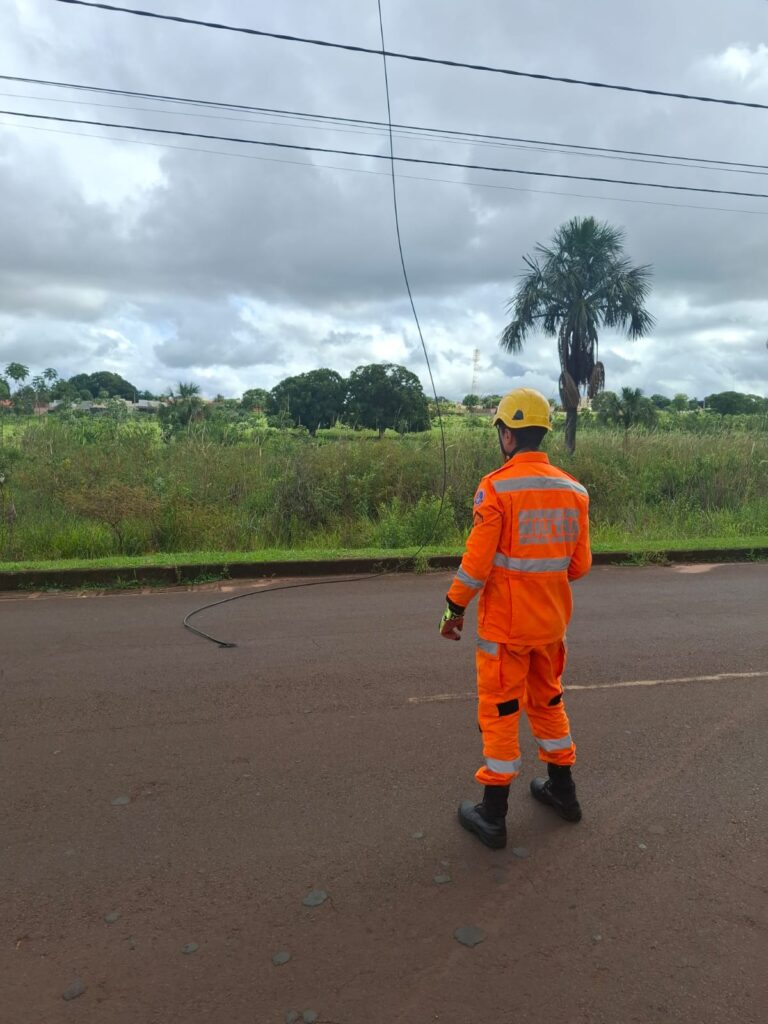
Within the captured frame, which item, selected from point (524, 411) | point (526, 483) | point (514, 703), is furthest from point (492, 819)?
point (524, 411)

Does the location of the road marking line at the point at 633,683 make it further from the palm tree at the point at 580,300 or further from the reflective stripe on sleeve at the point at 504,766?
the palm tree at the point at 580,300

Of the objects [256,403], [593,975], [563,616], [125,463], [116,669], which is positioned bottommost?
[593,975]

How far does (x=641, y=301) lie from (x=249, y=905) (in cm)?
2321

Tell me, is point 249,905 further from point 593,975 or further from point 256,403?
point 256,403

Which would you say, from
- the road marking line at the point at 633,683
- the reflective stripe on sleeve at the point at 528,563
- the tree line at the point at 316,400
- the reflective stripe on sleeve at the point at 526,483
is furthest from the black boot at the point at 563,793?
the tree line at the point at 316,400

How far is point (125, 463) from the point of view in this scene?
12.3 m

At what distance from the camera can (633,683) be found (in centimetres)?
501

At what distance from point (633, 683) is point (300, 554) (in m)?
5.10

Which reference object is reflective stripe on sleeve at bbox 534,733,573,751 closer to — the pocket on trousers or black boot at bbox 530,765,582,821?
black boot at bbox 530,765,582,821

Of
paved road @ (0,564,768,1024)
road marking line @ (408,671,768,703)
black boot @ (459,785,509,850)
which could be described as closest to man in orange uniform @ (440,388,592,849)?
black boot @ (459,785,509,850)

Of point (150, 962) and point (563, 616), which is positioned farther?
point (563, 616)

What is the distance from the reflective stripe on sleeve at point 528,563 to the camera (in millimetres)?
3119

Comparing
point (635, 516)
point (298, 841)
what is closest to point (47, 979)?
point (298, 841)

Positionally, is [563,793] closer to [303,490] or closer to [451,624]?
[451,624]
